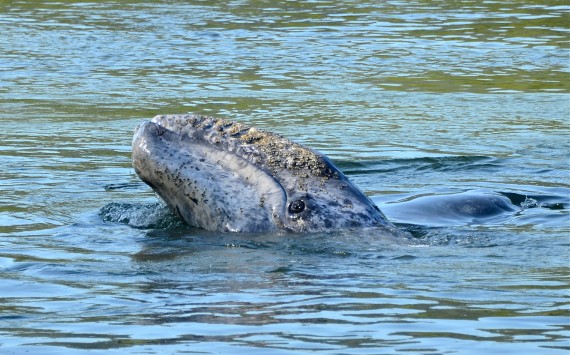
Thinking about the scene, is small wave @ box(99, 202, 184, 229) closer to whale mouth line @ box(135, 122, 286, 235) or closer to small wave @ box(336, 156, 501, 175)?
whale mouth line @ box(135, 122, 286, 235)

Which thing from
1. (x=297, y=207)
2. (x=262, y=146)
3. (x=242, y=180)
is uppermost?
(x=262, y=146)

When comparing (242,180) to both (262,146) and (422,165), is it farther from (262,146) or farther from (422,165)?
(422,165)

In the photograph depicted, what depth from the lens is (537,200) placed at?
10180 mm

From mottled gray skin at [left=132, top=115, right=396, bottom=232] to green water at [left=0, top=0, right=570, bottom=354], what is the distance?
16cm

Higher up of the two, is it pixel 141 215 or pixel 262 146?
pixel 262 146

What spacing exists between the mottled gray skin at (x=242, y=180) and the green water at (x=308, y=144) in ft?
0.54

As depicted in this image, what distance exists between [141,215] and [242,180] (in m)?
1.30

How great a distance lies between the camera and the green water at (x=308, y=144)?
6.18 metres

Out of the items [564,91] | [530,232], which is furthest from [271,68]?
[530,232]

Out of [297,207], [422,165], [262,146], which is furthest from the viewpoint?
[422,165]

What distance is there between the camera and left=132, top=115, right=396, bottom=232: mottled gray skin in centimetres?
827

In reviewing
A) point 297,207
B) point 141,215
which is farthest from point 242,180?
point 141,215

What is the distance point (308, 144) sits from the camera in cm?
1380

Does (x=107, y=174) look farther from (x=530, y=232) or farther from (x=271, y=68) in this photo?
(x=271, y=68)
